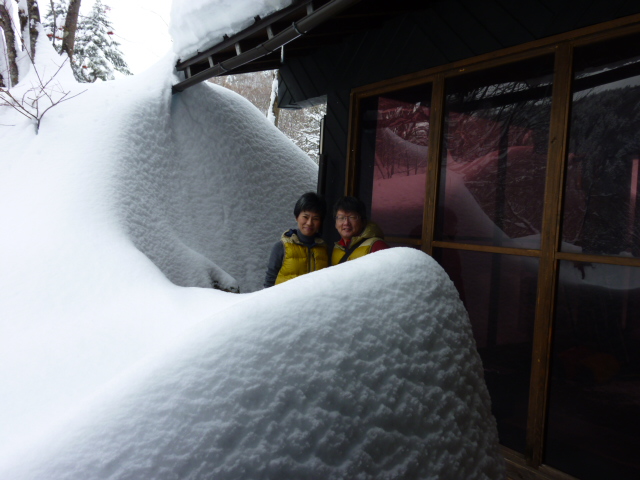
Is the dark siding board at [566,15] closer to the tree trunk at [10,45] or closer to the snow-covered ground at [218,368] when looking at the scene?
the snow-covered ground at [218,368]

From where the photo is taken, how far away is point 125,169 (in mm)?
3090

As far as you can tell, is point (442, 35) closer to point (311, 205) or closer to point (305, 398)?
point (311, 205)

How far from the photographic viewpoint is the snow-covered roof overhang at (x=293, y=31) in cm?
264

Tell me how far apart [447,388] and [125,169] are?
272 centimetres

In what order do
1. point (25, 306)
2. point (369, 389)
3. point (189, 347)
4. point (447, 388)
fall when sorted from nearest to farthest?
point (189, 347), point (369, 389), point (447, 388), point (25, 306)

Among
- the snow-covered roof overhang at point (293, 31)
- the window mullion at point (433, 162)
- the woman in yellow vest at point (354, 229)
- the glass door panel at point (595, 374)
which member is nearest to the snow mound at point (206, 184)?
the snow-covered roof overhang at point (293, 31)

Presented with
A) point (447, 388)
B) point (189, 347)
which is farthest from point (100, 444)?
point (447, 388)

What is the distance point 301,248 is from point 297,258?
8cm

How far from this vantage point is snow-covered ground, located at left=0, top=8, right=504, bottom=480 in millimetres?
771

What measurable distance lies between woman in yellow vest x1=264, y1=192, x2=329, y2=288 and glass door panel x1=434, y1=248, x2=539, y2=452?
988 millimetres

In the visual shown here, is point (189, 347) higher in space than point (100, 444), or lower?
higher

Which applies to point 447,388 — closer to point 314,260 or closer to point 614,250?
point 614,250

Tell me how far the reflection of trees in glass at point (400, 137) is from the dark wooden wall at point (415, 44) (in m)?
0.26

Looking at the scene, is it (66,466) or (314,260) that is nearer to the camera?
(66,466)
